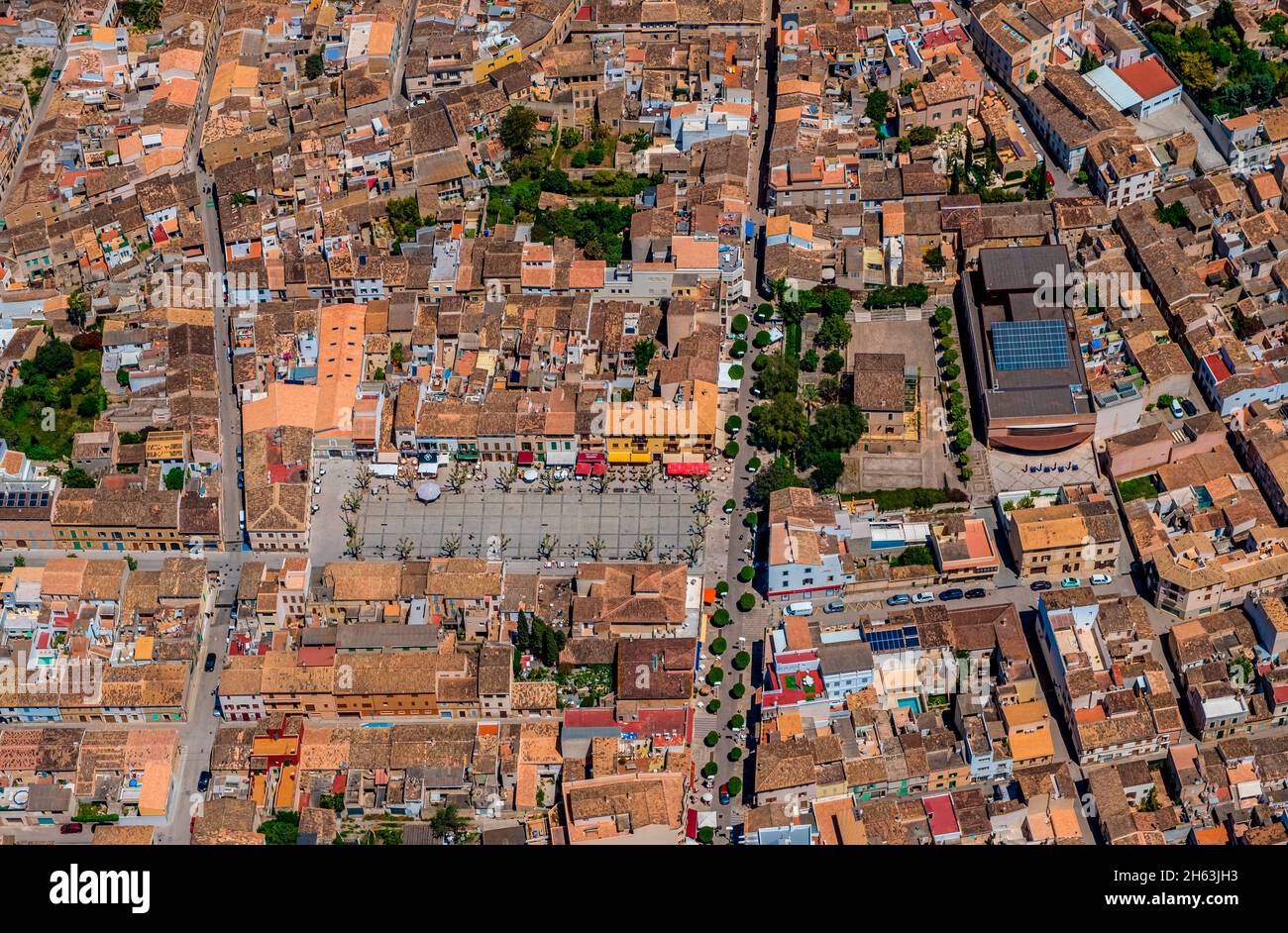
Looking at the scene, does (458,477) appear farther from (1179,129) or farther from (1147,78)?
(1147,78)

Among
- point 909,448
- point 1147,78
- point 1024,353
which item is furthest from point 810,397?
point 1147,78

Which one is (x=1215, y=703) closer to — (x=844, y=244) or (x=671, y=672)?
(x=671, y=672)

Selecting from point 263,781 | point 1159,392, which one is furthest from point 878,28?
point 263,781

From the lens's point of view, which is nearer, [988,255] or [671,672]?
[671,672]

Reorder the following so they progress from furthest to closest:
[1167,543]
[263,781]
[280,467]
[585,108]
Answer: [585,108], [280,467], [1167,543], [263,781]

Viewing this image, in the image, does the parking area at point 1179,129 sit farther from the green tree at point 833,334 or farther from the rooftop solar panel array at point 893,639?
the rooftop solar panel array at point 893,639

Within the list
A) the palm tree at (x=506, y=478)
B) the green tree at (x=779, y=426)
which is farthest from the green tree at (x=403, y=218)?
the green tree at (x=779, y=426)
